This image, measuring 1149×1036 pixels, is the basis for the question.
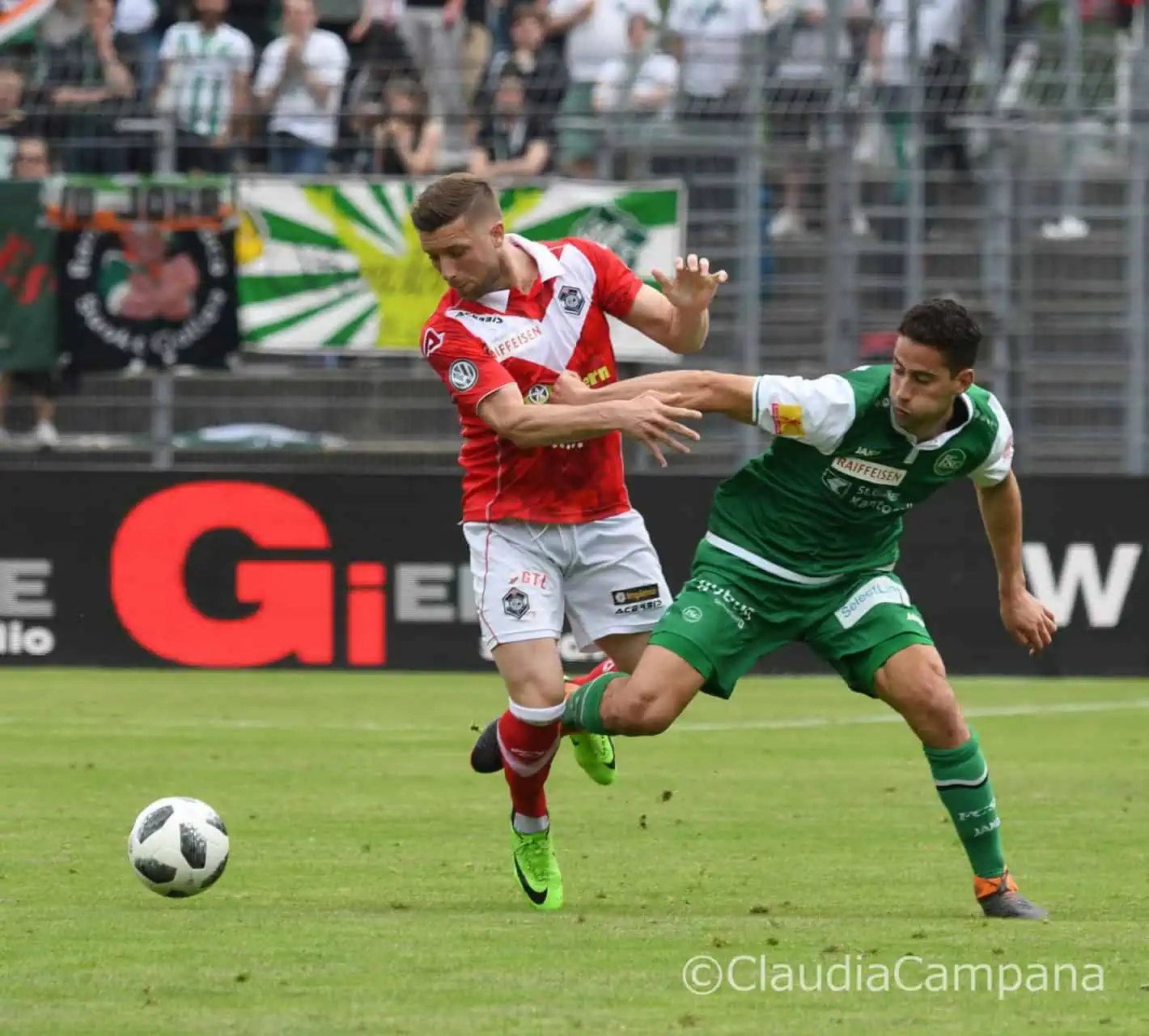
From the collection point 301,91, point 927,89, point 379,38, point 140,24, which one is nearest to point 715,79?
point 927,89

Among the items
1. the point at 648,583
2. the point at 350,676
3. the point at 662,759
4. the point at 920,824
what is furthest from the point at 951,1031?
the point at 350,676

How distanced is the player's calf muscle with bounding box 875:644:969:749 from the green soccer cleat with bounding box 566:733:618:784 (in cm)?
140

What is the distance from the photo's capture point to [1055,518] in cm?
1617

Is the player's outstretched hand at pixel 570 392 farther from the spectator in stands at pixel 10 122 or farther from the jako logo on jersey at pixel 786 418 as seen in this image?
the spectator in stands at pixel 10 122

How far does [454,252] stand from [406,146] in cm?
981

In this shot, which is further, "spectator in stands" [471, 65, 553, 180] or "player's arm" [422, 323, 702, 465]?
"spectator in stands" [471, 65, 553, 180]

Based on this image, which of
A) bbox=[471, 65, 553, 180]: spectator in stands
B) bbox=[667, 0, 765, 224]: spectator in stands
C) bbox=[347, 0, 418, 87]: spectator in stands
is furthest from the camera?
bbox=[347, 0, 418, 87]: spectator in stands

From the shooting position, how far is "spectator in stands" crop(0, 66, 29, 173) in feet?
55.6

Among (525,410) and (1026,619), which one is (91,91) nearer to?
(525,410)

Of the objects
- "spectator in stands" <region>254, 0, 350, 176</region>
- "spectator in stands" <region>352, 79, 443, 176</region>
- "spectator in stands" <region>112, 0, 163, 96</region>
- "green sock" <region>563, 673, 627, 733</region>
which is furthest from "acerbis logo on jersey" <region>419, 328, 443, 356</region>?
"spectator in stands" <region>112, 0, 163, 96</region>

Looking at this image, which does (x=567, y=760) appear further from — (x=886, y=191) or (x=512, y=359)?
(x=886, y=191)

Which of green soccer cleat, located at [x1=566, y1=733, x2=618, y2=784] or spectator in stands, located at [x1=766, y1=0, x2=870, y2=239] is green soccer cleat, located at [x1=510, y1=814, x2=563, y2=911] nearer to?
green soccer cleat, located at [x1=566, y1=733, x2=618, y2=784]

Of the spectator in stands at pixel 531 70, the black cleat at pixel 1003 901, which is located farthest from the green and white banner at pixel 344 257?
the black cleat at pixel 1003 901

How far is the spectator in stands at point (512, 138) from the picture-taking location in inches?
672
